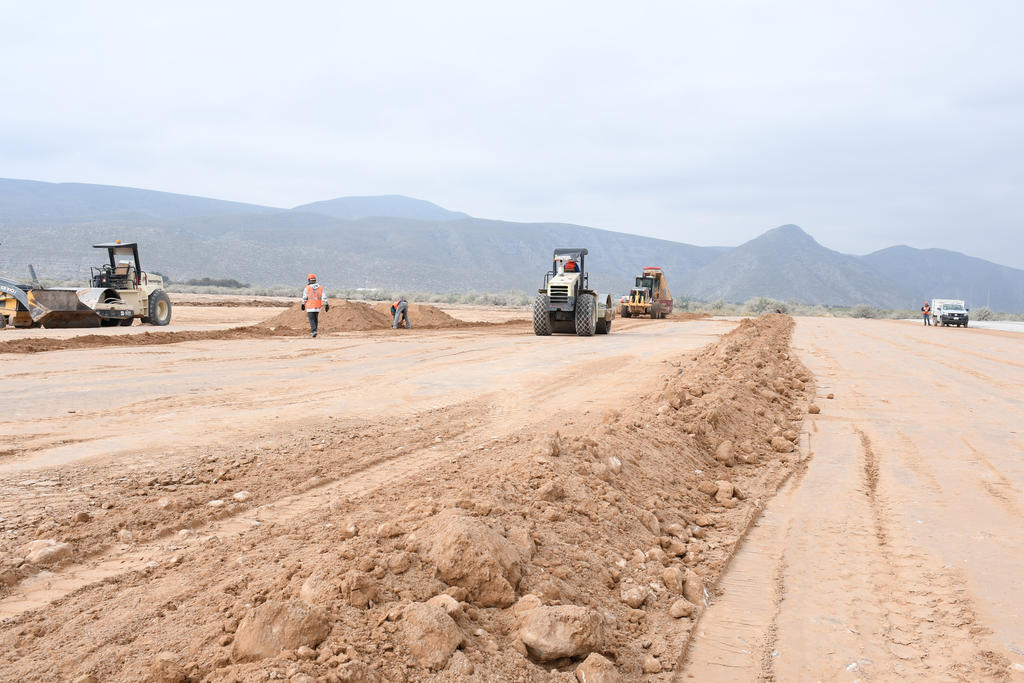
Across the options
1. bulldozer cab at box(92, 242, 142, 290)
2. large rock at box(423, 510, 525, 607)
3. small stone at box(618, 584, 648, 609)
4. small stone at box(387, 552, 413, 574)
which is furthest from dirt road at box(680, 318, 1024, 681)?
bulldozer cab at box(92, 242, 142, 290)

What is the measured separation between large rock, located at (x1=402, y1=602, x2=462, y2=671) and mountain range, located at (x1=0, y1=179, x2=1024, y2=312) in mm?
91327

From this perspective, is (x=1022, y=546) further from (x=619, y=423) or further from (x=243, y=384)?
(x=243, y=384)

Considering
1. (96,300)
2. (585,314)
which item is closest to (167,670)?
(585,314)

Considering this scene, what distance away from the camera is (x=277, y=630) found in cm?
265

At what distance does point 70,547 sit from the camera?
12.6 ft

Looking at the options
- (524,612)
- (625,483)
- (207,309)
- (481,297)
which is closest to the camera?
(524,612)

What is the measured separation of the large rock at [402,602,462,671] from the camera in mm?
2709

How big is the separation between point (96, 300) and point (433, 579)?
68.3ft

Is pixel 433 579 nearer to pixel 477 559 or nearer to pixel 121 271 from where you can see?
pixel 477 559

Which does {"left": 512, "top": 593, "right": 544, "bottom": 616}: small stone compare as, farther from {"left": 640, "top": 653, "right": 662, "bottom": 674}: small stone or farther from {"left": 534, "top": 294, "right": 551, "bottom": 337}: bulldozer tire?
{"left": 534, "top": 294, "right": 551, "bottom": 337}: bulldozer tire

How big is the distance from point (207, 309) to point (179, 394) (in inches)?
1169

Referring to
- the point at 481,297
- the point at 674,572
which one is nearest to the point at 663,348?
the point at 674,572

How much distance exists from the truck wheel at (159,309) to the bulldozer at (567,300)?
1248cm

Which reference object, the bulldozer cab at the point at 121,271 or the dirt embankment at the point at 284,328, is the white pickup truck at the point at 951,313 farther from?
the bulldozer cab at the point at 121,271
